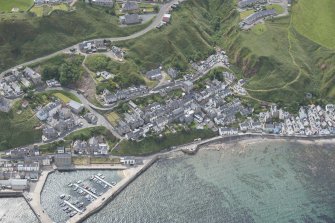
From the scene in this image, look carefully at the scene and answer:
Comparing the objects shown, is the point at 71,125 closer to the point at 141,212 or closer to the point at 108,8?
the point at 141,212

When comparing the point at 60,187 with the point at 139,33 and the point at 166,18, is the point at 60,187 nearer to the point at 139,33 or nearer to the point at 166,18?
the point at 139,33

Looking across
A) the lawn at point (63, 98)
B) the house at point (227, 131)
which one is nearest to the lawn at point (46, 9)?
the lawn at point (63, 98)

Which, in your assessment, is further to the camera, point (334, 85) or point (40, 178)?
point (334, 85)

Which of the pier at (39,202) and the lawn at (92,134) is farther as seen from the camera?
the lawn at (92,134)

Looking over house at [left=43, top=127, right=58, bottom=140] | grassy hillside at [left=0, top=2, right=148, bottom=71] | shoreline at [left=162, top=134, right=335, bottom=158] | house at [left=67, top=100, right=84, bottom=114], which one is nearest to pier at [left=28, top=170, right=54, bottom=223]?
house at [left=43, top=127, right=58, bottom=140]

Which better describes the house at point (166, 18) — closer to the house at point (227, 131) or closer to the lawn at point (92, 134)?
the house at point (227, 131)

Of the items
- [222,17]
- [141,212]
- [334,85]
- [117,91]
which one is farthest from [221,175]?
[222,17]
